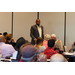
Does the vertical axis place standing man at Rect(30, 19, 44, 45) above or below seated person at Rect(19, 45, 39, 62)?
above

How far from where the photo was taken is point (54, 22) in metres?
6.12

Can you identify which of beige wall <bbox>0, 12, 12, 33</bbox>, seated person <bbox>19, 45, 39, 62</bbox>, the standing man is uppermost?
beige wall <bbox>0, 12, 12, 33</bbox>

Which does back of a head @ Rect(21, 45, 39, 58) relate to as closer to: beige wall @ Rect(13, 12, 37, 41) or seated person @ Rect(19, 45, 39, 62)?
seated person @ Rect(19, 45, 39, 62)

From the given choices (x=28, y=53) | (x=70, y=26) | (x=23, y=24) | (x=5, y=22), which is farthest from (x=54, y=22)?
(x=28, y=53)

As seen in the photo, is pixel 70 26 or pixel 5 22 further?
pixel 5 22

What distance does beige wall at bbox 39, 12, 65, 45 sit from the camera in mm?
6070

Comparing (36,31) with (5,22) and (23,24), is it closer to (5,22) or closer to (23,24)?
(23,24)

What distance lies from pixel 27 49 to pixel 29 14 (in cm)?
437

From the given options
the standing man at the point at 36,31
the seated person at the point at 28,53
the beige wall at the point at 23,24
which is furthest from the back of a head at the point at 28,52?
the beige wall at the point at 23,24

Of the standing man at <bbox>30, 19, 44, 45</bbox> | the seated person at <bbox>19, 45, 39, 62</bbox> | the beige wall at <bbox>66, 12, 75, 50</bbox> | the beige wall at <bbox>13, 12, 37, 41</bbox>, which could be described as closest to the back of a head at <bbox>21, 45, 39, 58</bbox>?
the seated person at <bbox>19, 45, 39, 62</bbox>

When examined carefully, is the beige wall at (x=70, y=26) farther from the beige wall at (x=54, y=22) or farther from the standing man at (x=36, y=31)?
the standing man at (x=36, y=31)
